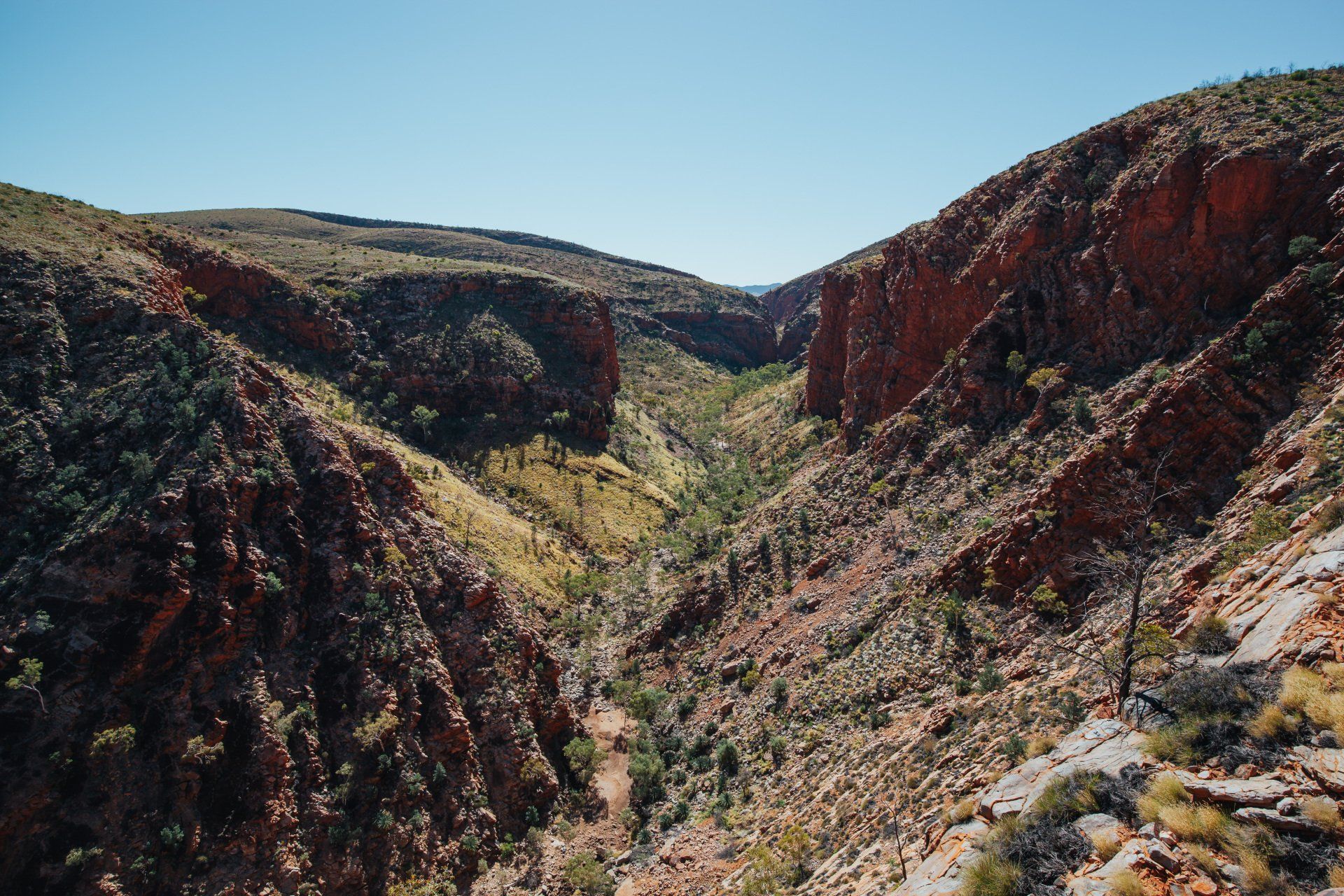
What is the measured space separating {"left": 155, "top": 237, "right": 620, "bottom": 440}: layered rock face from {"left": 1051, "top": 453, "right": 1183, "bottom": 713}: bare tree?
57.0m

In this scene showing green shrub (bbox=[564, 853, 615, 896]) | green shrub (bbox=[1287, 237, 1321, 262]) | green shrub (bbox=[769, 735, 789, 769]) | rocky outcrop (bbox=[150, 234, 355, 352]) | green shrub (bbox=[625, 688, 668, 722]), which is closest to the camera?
green shrub (bbox=[1287, 237, 1321, 262])

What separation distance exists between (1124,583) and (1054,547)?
227 inches

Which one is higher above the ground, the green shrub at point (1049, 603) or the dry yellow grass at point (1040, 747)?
the green shrub at point (1049, 603)

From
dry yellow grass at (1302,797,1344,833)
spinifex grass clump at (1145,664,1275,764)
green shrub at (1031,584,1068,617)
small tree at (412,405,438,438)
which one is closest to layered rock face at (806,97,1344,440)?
green shrub at (1031,584,1068,617)

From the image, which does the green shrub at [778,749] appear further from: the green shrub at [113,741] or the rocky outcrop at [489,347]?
the rocky outcrop at [489,347]

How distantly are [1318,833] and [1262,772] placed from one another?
1619 millimetres

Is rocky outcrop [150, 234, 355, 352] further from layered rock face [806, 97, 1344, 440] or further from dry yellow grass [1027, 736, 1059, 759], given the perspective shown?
dry yellow grass [1027, 736, 1059, 759]

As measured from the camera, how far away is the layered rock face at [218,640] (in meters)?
21.8

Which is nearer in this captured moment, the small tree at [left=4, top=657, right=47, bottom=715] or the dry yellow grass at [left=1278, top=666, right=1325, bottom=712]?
the dry yellow grass at [left=1278, top=666, right=1325, bottom=712]

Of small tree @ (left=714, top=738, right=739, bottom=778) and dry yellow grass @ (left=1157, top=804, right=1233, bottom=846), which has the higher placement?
dry yellow grass @ (left=1157, top=804, right=1233, bottom=846)

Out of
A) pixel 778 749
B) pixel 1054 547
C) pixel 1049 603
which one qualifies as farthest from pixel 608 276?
pixel 1049 603

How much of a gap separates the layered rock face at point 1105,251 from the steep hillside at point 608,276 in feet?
248

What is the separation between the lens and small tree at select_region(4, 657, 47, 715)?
21.7 metres

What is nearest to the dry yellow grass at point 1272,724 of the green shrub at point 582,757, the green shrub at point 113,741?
the green shrub at point 582,757
